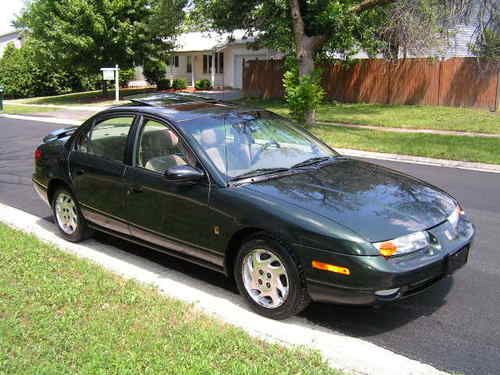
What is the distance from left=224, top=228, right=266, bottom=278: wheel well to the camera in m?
4.33

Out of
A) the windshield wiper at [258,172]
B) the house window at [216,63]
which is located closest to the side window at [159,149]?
the windshield wiper at [258,172]

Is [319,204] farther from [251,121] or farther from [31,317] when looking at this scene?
[31,317]

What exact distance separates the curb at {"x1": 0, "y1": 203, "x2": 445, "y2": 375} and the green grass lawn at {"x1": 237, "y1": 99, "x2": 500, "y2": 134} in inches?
A: 544

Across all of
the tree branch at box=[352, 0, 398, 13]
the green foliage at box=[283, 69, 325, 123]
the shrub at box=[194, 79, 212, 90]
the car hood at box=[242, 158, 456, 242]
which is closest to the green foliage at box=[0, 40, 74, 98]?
the shrub at box=[194, 79, 212, 90]

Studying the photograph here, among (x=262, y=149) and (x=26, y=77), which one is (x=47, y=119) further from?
(x=262, y=149)

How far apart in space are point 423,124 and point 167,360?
55.0 ft

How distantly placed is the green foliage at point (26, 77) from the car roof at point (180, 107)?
36553mm

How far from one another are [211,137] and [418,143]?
10423 millimetres

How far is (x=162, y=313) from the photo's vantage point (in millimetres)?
4125

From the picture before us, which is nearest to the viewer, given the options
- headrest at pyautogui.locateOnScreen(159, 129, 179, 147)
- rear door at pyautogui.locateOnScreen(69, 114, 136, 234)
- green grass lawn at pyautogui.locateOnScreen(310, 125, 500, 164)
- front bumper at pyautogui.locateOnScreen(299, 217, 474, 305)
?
front bumper at pyautogui.locateOnScreen(299, 217, 474, 305)

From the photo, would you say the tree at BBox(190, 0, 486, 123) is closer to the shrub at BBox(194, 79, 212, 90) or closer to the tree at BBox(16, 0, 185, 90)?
the tree at BBox(16, 0, 185, 90)

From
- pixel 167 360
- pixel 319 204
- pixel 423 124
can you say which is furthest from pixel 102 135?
pixel 423 124

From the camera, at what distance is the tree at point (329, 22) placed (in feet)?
58.3

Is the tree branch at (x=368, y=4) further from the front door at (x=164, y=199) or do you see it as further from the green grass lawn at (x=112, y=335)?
the green grass lawn at (x=112, y=335)
